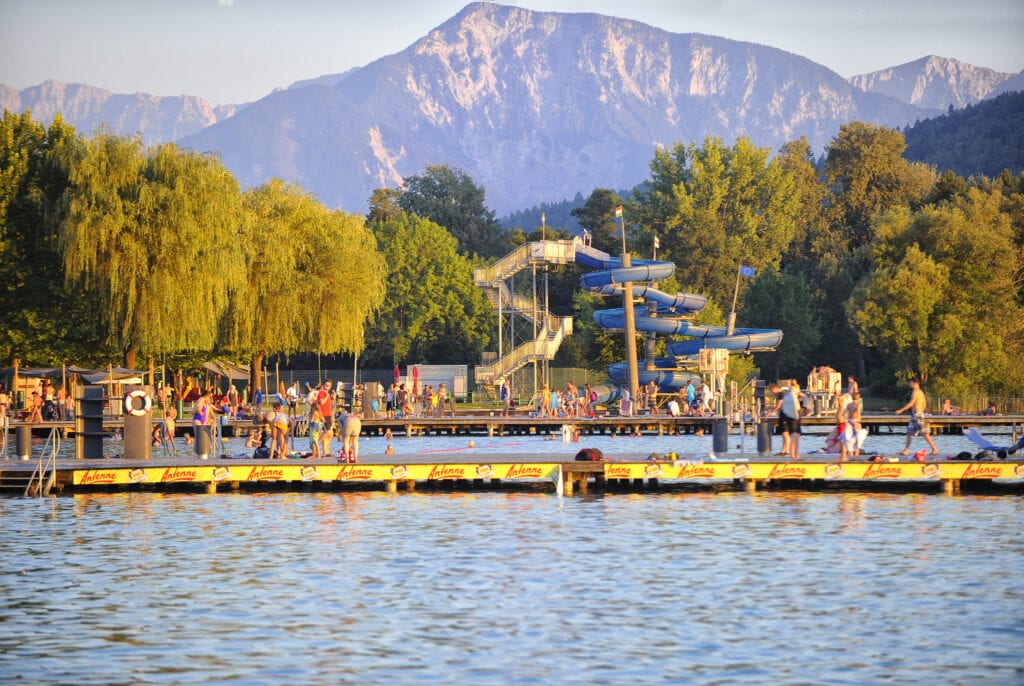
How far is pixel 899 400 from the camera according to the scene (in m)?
84.6

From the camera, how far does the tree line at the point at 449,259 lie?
5531 cm

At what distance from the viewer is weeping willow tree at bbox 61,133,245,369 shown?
53.8m

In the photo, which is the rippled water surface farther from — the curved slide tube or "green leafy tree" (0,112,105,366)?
the curved slide tube

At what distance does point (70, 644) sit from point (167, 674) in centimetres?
237

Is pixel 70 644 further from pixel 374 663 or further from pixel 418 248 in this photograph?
pixel 418 248

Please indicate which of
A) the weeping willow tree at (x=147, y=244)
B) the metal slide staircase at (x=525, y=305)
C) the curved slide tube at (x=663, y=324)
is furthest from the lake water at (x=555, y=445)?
the metal slide staircase at (x=525, y=305)

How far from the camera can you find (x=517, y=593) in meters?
21.2

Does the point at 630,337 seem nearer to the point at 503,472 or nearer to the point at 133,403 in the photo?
the point at 503,472

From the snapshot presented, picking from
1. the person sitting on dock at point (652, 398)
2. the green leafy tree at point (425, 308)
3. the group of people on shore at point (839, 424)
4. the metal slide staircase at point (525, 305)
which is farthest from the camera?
the green leafy tree at point (425, 308)

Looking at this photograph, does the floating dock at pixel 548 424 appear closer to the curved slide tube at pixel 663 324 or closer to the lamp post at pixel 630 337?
the lamp post at pixel 630 337

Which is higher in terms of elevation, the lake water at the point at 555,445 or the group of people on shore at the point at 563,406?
the group of people on shore at the point at 563,406

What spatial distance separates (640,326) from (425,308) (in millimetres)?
32379

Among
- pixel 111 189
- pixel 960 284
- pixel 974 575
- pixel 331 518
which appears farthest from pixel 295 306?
pixel 974 575

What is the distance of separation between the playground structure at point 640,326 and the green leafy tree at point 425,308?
24.2 meters
